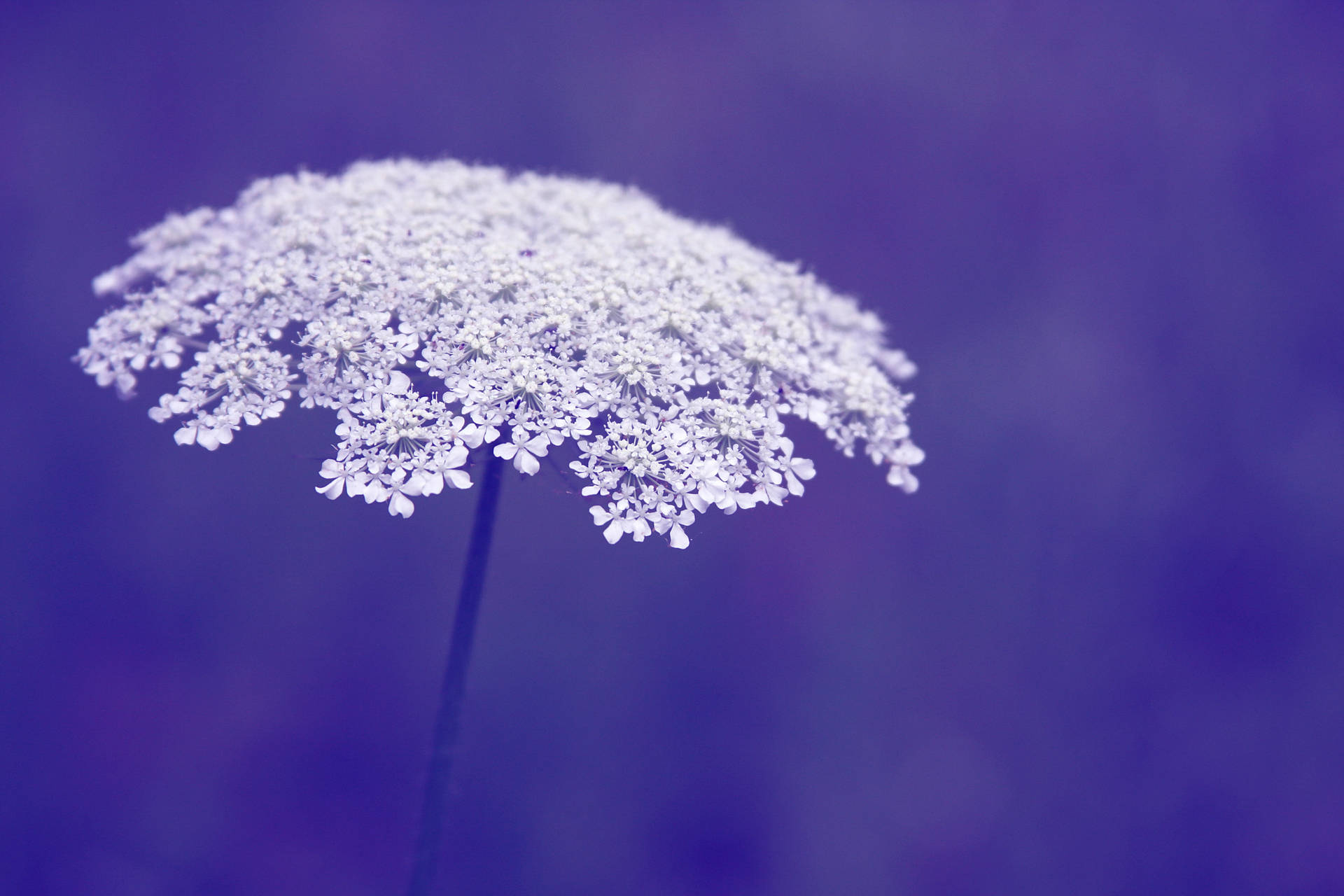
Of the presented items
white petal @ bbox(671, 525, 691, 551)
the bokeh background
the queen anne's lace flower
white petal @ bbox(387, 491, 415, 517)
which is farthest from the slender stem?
the bokeh background

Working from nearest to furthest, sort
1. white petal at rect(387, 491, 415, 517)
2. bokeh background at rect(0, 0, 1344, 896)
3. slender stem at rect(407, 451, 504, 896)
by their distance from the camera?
white petal at rect(387, 491, 415, 517) < slender stem at rect(407, 451, 504, 896) < bokeh background at rect(0, 0, 1344, 896)

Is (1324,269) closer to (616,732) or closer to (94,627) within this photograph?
(616,732)

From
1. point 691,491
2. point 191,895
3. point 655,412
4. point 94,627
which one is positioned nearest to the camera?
point 691,491

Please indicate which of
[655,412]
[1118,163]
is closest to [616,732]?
[655,412]

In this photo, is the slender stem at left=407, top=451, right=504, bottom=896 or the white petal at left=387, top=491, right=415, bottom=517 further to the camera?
the slender stem at left=407, top=451, right=504, bottom=896

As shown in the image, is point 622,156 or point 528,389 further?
point 622,156

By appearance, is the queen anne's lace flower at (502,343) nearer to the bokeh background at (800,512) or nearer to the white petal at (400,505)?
the white petal at (400,505)

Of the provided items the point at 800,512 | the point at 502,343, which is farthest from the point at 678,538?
the point at 800,512

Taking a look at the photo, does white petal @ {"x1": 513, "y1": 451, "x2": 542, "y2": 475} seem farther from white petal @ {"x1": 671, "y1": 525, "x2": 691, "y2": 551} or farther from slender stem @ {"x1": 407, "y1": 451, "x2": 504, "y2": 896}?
white petal @ {"x1": 671, "y1": 525, "x2": 691, "y2": 551}
